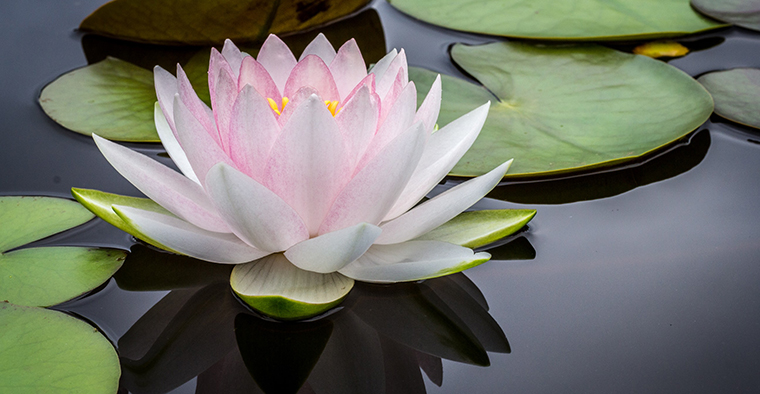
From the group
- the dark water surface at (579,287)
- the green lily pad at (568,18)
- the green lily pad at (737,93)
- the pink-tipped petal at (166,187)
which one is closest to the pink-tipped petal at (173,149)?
the pink-tipped petal at (166,187)

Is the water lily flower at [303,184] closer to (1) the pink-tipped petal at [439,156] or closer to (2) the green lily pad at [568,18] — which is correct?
(1) the pink-tipped petal at [439,156]

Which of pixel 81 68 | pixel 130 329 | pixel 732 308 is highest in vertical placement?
pixel 81 68

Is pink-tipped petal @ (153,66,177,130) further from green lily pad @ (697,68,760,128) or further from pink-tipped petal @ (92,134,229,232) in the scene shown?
green lily pad @ (697,68,760,128)

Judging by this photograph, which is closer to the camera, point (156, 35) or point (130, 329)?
point (130, 329)

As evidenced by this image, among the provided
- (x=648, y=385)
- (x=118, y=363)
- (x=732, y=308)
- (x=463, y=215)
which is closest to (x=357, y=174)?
(x=463, y=215)

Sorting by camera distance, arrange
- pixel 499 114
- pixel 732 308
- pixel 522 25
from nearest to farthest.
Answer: pixel 732 308
pixel 499 114
pixel 522 25

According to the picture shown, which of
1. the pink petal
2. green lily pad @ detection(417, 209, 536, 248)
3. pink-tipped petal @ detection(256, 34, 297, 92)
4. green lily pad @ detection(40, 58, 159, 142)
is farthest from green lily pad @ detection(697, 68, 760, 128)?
green lily pad @ detection(40, 58, 159, 142)

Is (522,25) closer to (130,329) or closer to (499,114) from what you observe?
(499,114)

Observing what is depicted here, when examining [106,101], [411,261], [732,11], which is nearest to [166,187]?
[411,261]
